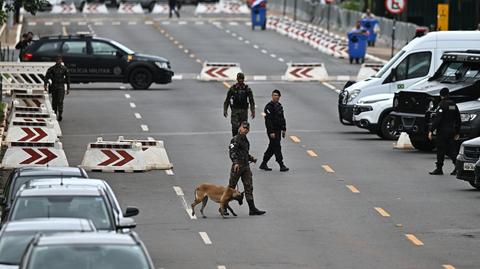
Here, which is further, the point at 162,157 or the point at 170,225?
the point at 162,157

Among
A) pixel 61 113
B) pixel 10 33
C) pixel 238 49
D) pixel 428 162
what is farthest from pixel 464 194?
pixel 10 33

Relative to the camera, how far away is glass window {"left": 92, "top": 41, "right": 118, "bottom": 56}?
47.8 m

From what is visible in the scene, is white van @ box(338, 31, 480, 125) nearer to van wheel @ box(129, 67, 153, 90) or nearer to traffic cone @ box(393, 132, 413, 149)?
traffic cone @ box(393, 132, 413, 149)

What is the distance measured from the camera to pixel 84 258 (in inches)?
562

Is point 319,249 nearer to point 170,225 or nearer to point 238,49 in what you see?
point 170,225

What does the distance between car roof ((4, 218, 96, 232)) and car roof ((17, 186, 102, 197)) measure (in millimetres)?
1464

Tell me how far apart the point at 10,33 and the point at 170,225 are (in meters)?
46.8

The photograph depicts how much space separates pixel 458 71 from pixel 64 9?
57048 millimetres

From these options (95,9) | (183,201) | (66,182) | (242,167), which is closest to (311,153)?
(183,201)

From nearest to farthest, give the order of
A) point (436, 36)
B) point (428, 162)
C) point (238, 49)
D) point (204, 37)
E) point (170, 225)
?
point (170, 225), point (428, 162), point (436, 36), point (238, 49), point (204, 37)

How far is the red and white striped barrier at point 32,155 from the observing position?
29500 millimetres

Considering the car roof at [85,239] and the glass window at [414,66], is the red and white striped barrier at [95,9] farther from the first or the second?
the car roof at [85,239]

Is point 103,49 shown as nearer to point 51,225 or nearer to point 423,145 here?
point 423,145

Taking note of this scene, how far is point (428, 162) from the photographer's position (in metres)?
32.0
